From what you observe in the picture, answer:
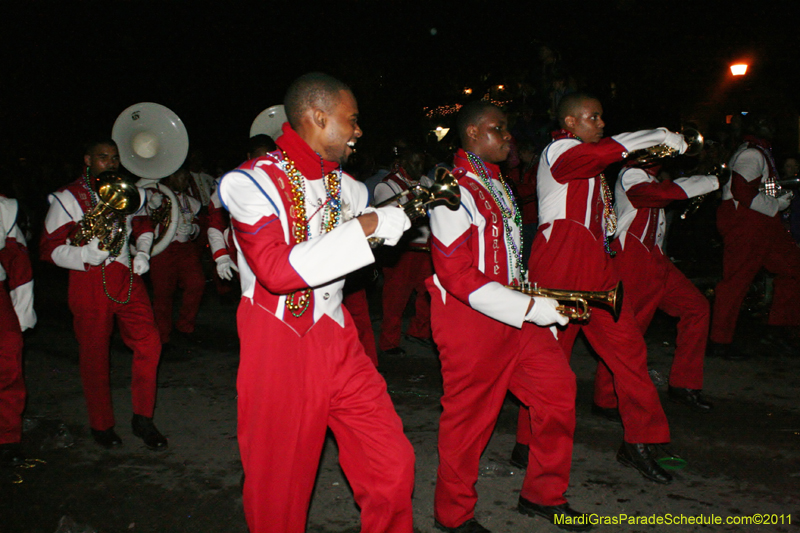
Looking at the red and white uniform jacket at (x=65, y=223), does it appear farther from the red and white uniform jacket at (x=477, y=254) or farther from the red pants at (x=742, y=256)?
the red pants at (x=742, y=256)

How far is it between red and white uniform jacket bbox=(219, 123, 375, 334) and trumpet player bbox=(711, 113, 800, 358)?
5240 millimetres

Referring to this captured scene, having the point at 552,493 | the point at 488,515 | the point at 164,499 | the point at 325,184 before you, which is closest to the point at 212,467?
the point at 164,499

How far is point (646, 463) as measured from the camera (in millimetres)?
4094

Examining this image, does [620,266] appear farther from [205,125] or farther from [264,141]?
[205,125]

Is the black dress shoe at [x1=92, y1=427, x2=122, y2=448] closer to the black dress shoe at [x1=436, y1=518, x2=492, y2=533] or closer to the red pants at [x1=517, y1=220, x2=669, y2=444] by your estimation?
the black dress shoe at [x1=436, y1=518, x2=492, y2=533]

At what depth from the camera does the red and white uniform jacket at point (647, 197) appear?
4648 millimetres

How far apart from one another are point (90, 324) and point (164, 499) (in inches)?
56.3

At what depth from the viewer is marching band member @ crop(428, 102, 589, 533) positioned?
3393 millimetres

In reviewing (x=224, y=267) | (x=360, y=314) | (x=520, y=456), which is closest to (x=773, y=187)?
(x=520, y=456)

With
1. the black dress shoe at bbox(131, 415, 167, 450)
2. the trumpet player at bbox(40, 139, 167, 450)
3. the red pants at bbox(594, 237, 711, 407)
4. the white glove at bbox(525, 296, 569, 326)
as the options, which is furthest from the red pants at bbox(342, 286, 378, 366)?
the white glove at bbox(525, 296, 569, 326)

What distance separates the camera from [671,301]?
5129 mm

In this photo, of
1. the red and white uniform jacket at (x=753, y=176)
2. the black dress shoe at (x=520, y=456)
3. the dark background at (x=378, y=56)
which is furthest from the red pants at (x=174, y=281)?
the dark background at (x=378, y=56)

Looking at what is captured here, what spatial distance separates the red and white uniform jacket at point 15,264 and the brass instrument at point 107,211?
1.38 ft

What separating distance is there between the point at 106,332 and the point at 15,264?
30.8 inches
